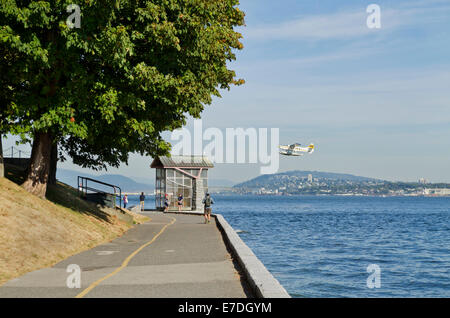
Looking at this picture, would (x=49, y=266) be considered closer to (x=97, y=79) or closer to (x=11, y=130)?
(x=11, y=130)

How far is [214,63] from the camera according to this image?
82.6 feet

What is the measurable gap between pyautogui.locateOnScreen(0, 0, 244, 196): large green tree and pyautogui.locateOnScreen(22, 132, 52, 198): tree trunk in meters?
0.04

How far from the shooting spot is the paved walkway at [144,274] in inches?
439

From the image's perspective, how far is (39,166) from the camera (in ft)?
82.1

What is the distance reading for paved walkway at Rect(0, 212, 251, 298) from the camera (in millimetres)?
11148

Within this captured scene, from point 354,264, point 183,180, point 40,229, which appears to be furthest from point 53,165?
point 183,180

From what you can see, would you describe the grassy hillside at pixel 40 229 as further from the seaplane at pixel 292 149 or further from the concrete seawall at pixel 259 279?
the seaplane at pixel 292 149

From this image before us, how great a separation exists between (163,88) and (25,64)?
526 cm

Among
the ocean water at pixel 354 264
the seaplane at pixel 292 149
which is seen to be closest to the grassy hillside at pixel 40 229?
the ocean water at pixel 354 264

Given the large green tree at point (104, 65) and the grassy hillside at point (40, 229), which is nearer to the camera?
the grassy hillside at point (40, 229)

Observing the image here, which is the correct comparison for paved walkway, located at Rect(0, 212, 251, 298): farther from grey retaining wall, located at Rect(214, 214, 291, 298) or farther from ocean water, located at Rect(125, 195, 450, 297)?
ocean water, located at Rect(125, 195, 450, 297)

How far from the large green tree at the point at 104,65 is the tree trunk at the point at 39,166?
0.15ft

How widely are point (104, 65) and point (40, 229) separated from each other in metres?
7.73

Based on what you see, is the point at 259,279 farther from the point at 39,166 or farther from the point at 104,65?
the point at 39,166
